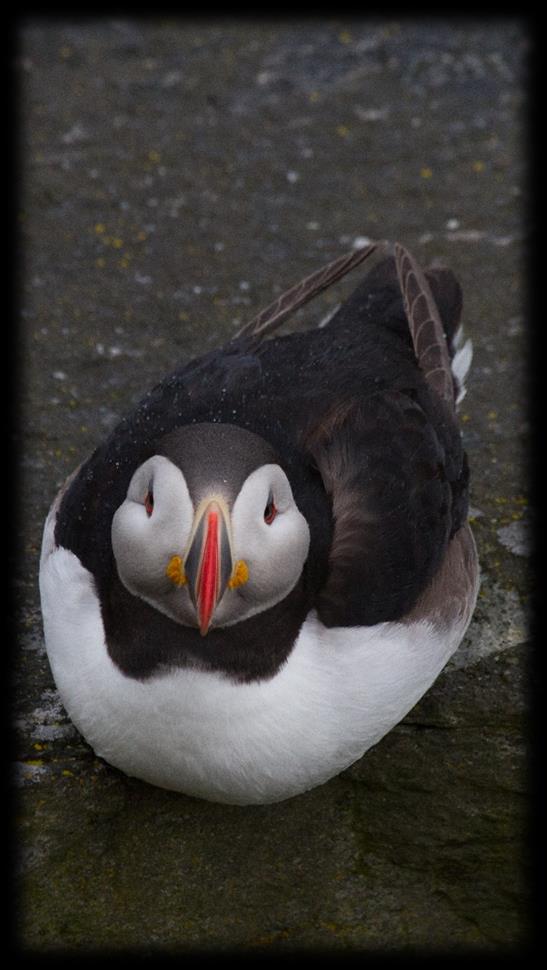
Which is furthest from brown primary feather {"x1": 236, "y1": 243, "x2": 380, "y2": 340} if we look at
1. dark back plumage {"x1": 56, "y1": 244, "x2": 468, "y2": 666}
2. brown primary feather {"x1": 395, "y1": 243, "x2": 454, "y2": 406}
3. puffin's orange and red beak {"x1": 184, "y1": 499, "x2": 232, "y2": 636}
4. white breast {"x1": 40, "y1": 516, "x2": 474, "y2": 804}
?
puffin's orange and red beak {"x1": 184, "y1": 499, "x2": 232, "y2": 636}

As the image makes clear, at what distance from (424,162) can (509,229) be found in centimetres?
69

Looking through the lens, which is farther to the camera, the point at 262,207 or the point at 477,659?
the point at 262,207

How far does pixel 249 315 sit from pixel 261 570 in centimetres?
294

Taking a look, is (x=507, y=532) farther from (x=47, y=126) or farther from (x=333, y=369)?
(x=47, y=126)

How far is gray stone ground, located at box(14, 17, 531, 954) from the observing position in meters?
3.77

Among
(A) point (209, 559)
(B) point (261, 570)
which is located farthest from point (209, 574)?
(B) point (261, 570)

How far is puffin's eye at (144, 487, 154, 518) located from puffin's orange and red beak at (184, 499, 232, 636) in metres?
0.20

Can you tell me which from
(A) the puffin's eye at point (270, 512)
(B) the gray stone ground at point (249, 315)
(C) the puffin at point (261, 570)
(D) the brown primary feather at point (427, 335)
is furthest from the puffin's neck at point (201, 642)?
(D) the brown primary feather at point (427, 335)

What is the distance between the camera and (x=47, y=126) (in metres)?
7.21

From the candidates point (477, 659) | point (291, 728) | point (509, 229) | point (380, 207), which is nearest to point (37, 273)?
point (380, 207)

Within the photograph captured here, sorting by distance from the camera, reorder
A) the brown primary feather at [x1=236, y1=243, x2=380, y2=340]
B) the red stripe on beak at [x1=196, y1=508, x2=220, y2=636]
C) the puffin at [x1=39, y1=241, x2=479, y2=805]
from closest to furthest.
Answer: the red stripe on beak at [x1=196, y1=508, x2=220, y2=636]
the puffin at [x1=39, y1=241, x2=479, y2=805]
the brown primary feather at [x1=236, y1=243, x2=380, y2=340]

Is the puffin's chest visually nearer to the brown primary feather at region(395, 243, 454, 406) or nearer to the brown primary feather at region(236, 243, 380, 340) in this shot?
the brown primary feather at region(395, 243, 454, 406)

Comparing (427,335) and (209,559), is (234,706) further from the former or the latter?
(427,335)

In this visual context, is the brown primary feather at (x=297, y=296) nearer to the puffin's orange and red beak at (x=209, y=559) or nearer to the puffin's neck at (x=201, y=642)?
the puffin's neck at (x=201, y=642)
